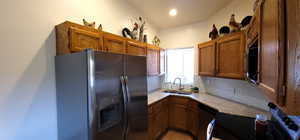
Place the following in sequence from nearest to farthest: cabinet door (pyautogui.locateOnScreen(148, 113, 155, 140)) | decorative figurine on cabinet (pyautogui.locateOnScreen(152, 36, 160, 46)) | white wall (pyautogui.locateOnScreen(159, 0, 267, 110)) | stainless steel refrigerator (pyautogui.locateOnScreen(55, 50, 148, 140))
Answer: stainless steel refrigerator (pyautogui.locateOnScreen(55, 50, 148, 140)), white wall (pyautogui.locateOnScreen(159, 0, 267, 110)), cabinet door (pyautogui.locateOnScreen(148, 113, 155, 140)), decorative figurine on cabinet (pyautogui.locateOnScreen(152, 36, 160, 46))

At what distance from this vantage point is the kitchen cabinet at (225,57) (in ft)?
6.54

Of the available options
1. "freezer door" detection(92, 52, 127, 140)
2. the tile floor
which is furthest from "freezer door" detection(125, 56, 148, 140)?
the tile floor

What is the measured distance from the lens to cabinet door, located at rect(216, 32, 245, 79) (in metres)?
1.97

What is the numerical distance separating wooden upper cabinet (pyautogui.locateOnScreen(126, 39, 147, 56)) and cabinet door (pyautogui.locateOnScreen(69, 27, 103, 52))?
0.58 meters

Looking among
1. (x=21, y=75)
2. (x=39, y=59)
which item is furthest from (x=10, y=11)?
(x=21, y=75)

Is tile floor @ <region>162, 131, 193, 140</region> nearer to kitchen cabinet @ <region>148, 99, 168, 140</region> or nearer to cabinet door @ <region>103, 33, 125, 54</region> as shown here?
kitchen cabinet @ <region>148, 99, 168, 140</region>

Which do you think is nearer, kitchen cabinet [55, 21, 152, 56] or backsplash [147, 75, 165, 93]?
kitchen cabinet [55, 21, 152, 56]

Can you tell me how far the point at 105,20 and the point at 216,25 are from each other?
237cm

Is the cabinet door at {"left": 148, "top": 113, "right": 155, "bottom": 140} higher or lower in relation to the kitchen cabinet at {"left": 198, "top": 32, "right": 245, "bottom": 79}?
lower

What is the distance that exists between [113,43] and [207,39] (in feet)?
7.65

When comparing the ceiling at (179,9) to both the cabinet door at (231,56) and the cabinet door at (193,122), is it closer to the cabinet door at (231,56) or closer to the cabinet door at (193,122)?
the cabinet door at (231,56)

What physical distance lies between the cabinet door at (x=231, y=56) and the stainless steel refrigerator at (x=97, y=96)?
156cm

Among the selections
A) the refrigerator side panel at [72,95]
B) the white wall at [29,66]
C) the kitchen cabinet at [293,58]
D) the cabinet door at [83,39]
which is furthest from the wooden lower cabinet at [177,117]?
the kitchen cabinet at [293,58]

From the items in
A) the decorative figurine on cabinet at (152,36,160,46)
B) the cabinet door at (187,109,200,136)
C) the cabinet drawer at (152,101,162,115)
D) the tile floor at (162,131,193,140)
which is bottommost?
the tile floor at (162,131,193,140)
